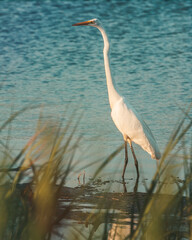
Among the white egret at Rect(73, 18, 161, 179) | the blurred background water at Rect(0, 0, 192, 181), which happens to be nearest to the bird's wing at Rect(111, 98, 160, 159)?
the white egret at Rect(73, 18, 161, 179)

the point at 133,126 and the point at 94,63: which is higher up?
the point at 94,63

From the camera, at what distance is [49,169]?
2.04 meters

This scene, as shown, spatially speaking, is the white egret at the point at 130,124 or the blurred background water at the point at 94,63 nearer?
the white egret at the point at 130,124

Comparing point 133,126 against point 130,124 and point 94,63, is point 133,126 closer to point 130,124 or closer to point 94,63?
point 130,124

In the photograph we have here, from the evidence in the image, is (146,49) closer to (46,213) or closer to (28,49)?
(28,49)

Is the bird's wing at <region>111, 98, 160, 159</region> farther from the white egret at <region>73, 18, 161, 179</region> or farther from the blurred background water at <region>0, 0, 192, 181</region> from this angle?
the blurred background water at <region>0, 0, 192, 181</region>

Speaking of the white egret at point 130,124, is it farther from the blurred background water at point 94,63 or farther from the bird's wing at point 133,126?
the blurred background water at point 94,63

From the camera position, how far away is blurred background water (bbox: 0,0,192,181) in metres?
6.18

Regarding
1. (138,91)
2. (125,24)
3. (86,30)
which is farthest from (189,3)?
(138,91)

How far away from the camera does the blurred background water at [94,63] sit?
6.18 m

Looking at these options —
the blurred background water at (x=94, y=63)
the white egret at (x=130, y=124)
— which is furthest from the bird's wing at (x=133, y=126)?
the blurred background water at (x=94, y=63)

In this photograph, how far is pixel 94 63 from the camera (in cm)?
940

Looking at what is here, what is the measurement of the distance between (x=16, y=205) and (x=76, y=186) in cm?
230

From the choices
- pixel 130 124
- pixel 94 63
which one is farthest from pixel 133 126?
pixel 94 63
